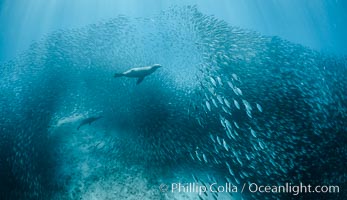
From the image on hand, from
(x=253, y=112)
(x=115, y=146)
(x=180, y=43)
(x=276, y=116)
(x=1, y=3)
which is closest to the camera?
(x=276, y=116)

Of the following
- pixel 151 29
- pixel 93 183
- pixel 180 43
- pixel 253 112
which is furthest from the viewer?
pixel 151 29

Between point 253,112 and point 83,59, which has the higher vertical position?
point 253,112

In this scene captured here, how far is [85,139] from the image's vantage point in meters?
8.89

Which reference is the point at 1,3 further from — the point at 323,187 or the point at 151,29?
the point at 323,187

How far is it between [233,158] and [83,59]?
8758 millimetres

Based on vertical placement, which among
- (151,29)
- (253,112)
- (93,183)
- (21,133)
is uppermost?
(151,29)

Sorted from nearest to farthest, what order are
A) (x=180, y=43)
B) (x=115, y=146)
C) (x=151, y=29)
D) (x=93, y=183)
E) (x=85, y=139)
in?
(x=93, y=183) → (x=115, y=146) → (x=85, y=139) → (x=180, y=43) → (x=151, y=29)

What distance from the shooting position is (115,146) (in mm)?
8195

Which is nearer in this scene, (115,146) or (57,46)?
(115,146)

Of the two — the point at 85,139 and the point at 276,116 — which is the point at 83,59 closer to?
the point at 85,139

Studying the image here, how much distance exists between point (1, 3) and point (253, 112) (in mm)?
26645

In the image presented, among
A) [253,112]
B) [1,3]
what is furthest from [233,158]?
[1,3]

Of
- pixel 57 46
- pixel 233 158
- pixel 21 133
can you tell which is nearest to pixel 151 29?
pixel 57 46

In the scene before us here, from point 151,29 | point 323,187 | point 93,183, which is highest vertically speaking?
point 151,29
